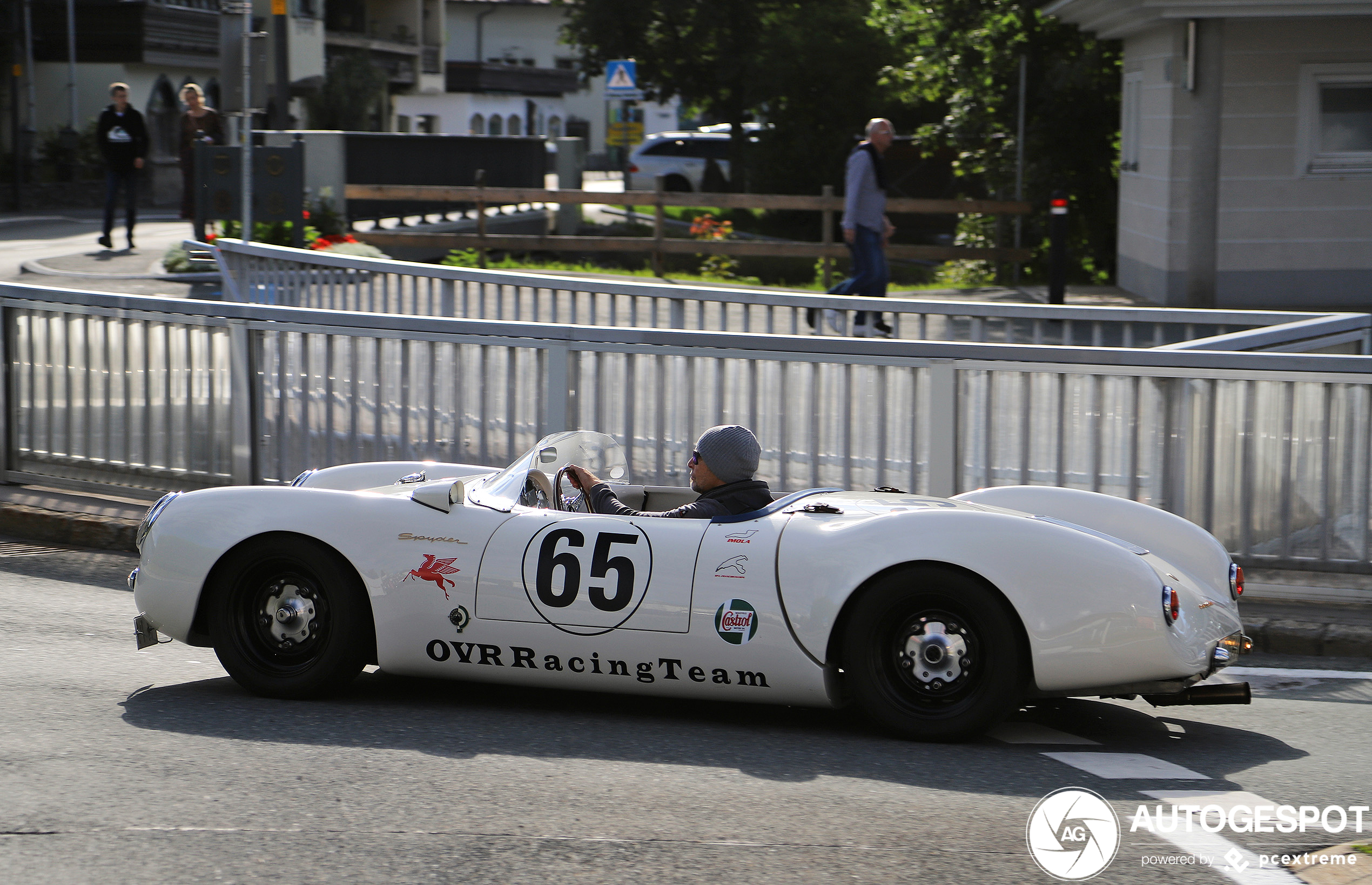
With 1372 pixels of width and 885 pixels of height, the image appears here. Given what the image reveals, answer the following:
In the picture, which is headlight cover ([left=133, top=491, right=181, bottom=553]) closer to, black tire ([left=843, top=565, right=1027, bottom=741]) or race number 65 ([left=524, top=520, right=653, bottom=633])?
race number 65 ([left=524, top=520, right=653, bottom=633])

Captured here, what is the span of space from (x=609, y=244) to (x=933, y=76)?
7.41 metres

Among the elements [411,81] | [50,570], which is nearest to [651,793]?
[50,570]

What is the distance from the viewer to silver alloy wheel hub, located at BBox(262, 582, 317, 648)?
5359mm

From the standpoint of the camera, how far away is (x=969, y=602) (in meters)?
4.78

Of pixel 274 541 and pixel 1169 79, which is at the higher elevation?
pixel 1169 79

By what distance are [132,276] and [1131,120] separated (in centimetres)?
1276

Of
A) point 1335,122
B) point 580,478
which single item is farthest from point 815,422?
point 1335,122

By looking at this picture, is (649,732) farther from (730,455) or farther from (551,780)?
(730,455)

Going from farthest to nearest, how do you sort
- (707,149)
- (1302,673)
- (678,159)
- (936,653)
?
(707,149)
(678,159)
(1302,673)
(936,653)

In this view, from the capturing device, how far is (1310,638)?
6.36 meters

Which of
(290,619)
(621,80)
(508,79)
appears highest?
(508,79)

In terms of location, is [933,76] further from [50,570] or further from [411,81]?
[411,81]

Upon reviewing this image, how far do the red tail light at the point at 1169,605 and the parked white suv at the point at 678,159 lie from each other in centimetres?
3874

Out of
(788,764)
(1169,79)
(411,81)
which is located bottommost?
(788,764)
